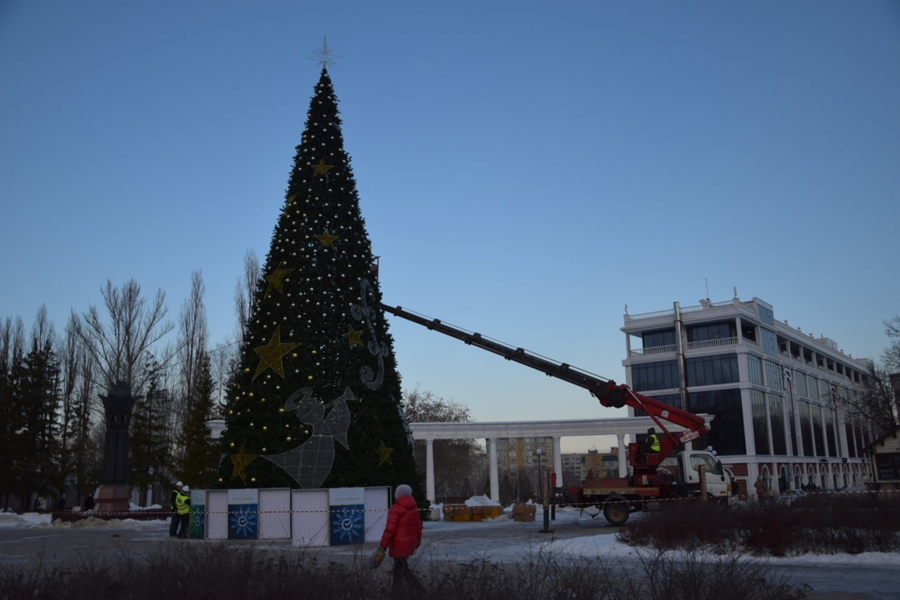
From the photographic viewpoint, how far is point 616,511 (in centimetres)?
2567

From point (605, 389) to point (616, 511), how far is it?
171 inches

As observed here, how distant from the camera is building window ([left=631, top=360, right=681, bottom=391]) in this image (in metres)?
72.4

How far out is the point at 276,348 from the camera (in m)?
21.7

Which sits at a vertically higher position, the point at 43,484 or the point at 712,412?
the point at 712,412

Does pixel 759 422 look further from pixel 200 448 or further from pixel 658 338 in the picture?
pixel 200 448

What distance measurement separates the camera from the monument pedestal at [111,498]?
32969mm

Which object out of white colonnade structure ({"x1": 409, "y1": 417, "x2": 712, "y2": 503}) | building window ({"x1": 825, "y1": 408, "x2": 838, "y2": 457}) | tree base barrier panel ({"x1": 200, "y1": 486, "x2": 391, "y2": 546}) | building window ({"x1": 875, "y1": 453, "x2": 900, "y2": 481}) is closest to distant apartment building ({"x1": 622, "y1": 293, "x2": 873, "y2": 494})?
building window ({"x1": 825, "y1": 408, "x2": 838, "y2": 457})

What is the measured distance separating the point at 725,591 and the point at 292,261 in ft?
58.0

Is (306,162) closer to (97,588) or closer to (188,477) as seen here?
(97,588)

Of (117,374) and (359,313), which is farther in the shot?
(117,374)

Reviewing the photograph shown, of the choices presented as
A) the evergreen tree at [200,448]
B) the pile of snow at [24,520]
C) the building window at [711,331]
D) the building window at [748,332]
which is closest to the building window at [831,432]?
the building window at [748,332]

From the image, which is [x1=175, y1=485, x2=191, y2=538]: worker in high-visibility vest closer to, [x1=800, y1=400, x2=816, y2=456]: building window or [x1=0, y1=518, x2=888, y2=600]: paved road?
[x1=0, y1=518, x2=888, y2=600]: paved road

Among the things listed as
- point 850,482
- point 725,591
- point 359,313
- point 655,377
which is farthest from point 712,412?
point 725,591

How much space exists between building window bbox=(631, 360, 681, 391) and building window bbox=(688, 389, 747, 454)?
298cm
